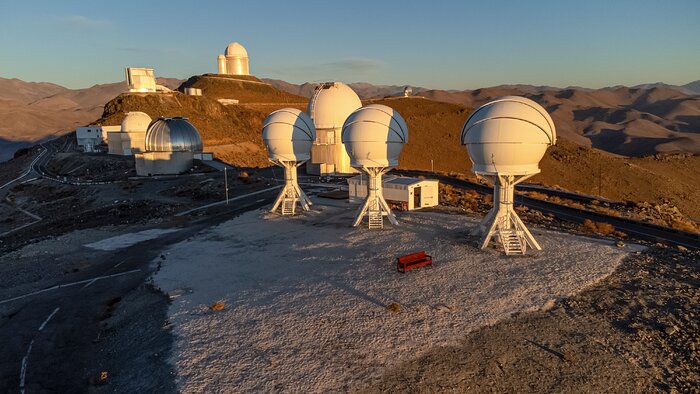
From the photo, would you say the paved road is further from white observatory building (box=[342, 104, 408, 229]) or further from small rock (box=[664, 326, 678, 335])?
small rock (box=[664, 326, 678, 335])

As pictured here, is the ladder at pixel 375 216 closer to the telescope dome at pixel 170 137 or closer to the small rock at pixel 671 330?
the small rock at pixel 671 330

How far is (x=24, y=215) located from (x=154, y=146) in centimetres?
1743

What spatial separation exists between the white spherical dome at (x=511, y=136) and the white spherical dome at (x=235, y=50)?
437ft

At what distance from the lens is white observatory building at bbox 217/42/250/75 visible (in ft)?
463

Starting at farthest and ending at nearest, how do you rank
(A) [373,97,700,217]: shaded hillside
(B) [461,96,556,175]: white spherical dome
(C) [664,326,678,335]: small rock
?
(A) [373,97,700,217]: shaded hillside < (B) [461,96,556,175]: white spherical dome < (C) [664,326,678,335]: small rock

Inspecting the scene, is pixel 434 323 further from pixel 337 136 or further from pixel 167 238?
pixel 337 136

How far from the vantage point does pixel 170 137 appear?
5862cm

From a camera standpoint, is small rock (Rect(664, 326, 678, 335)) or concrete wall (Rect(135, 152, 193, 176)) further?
concrete wall (Rect(135, 152, 193, 176))

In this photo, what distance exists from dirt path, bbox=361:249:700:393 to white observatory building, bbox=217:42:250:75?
14285 cm

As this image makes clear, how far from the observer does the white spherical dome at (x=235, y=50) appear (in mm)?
140500

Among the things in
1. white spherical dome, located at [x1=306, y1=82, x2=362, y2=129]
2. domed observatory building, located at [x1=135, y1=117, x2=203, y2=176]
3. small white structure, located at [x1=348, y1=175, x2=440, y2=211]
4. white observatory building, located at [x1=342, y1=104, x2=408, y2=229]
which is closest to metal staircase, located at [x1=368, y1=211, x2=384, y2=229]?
white observatory building, located at [x1=342, y1=104, x2=408, y2=229]

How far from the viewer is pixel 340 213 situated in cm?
3562

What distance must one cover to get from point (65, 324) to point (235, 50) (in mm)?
136936

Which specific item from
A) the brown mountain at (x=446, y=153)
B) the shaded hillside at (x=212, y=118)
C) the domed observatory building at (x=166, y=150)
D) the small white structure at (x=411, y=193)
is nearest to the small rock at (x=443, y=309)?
the small white structure at (x=411, y=193)
